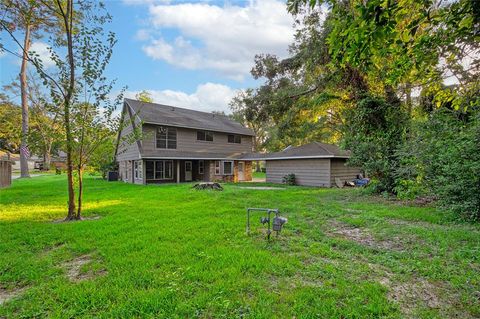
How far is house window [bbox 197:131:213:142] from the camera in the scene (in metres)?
21.2

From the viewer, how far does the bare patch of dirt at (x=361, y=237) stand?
4.72 m

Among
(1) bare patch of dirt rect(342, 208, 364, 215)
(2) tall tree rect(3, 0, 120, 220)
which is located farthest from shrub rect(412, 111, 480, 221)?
(2) tall tree rect(3, 0, 120, 220)

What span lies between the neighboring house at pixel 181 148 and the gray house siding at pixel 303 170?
12.7ft

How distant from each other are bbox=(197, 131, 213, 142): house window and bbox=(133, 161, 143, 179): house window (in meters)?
4.99

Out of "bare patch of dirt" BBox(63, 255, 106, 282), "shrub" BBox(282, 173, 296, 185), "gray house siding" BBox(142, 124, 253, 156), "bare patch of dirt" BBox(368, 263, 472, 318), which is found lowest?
"bare patch of dirt" BBox(63, 255, 106, 282)

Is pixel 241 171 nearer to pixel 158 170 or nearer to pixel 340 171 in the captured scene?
pixel 158 170

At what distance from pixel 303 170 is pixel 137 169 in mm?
12466

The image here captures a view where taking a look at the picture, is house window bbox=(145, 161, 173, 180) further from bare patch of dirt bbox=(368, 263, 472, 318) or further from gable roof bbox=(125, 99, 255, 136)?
bare patch of dirt bbox=(368, 263, 472, 318)

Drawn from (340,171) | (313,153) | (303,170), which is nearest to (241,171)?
(303,170)

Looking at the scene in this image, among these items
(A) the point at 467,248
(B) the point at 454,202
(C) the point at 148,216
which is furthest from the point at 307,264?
(B) the point at 454,202

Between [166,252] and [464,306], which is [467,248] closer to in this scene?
[464,306]

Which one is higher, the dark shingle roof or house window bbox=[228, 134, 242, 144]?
house window bbox=[228, 134, 242, 144]

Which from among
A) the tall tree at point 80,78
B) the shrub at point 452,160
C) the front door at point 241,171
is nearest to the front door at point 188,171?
the front door at point 241,171

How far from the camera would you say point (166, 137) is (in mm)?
19234
